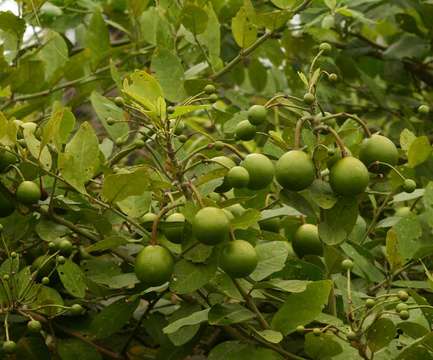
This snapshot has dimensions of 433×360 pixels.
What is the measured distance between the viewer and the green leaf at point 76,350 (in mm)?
1397

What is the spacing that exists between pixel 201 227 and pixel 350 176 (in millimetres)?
207

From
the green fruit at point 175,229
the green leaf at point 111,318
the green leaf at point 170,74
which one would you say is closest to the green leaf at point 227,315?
the green fruit at point 175,229

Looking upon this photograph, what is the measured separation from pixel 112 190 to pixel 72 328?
1.08ft

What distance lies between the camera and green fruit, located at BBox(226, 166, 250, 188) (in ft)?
3.73

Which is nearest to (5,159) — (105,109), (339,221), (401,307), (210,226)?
(105,109)

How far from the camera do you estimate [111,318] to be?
4.47 ft

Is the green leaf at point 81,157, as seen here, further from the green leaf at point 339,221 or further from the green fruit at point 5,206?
the green leaf at point 339,221

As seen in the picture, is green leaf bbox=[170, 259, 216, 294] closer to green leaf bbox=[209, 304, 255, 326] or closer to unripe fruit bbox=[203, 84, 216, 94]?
green leaf bbox=[209, 304, 255, 326]

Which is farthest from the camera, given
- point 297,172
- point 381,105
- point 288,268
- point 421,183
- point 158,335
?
point 381,105

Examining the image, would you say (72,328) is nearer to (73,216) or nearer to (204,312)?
(73,216)

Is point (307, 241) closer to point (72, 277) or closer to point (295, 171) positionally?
point (295, 171)

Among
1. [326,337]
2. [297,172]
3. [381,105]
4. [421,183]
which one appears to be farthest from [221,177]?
[381,105]

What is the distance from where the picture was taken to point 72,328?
1.44 meters

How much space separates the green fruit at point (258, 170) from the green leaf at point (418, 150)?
0.29 m
